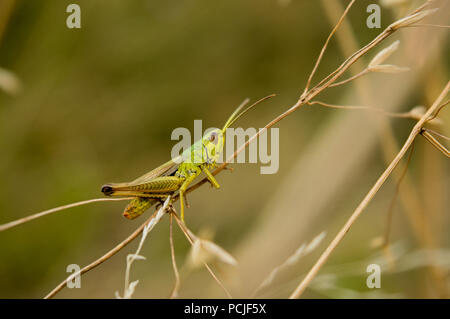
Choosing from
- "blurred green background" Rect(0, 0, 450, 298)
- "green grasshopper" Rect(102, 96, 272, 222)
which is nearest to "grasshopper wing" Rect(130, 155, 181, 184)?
"green grasshopper" Rect(102, 96, 272, 222)

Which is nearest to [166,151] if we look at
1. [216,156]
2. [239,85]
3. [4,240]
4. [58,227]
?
[239,85]

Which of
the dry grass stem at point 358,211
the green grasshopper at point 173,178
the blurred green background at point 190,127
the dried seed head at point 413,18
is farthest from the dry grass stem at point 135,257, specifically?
the blurred green background at point 190,127

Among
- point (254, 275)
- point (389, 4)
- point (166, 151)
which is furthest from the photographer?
point (166, 151)

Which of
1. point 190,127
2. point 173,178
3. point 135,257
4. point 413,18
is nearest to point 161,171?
point 173,178

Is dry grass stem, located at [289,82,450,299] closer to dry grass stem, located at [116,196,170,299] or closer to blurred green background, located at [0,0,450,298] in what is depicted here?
dry grass stem, located at [116,196,170,299]

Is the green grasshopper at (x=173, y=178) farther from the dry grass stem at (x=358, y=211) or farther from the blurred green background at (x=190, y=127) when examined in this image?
the blurred green background at (x=190, y=127)

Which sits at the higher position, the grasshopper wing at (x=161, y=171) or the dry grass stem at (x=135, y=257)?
the grasshopper wing at (x=161, y=171)

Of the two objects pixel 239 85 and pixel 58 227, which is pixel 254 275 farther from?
pixel 239 85
